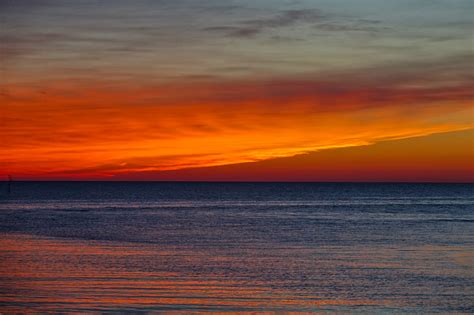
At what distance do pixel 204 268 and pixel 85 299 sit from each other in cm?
958

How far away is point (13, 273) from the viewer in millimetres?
33188

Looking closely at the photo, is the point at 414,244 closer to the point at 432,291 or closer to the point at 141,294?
the point at 432,291

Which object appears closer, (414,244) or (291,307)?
(291,307)

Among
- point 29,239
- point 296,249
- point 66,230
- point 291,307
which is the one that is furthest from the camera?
point 66,230

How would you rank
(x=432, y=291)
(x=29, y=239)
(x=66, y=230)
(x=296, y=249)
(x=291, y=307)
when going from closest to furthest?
(x=291, y=307)
(x=432, y=291)
(x=296, y=249)
(x=29, y=239)
(x=66, y=230)

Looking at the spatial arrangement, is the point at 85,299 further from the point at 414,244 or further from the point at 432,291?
the point at 414,244

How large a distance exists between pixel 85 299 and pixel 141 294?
7.13 ft

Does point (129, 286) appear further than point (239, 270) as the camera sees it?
No

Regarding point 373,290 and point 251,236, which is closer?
point 373,290

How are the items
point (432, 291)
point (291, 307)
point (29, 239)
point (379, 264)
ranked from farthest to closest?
1. point (29, 239)
2. point (379, 264)
3. point (432, 291)
4. point (291, 307)

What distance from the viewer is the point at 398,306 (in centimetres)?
2577

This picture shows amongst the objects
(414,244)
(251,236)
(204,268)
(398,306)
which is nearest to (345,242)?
(414,244)

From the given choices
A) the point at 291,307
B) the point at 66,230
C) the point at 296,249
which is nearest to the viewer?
the point at 291,307

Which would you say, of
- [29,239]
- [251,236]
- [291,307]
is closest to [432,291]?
[291,307]
